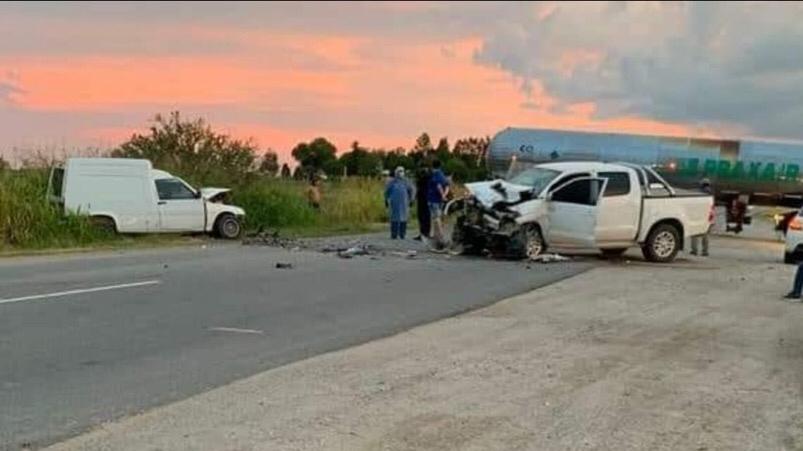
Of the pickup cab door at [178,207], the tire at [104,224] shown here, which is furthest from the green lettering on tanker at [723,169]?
the tire at [104,224]

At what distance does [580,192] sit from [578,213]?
425 mm

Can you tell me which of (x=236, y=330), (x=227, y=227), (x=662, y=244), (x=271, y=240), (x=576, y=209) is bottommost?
(x=271, y=240)

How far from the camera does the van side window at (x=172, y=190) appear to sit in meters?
26.5

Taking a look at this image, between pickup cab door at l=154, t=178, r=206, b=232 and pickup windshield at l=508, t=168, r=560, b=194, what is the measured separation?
8643 mm

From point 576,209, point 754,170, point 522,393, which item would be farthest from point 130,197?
point 754,170

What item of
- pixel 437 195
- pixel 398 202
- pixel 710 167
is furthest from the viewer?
pixel 710 167

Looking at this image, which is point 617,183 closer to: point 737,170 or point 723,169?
point 723,169

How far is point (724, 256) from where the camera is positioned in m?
25.8

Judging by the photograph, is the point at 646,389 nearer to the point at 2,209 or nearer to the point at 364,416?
the point at 364,416

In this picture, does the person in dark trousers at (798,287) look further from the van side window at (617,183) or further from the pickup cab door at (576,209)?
the van side window at (617,183)

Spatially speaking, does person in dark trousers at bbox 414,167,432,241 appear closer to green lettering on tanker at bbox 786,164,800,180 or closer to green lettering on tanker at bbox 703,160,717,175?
green lettering on tanker at bbox 703,160,717,175

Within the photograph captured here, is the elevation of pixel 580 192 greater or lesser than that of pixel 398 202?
greater

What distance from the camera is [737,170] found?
4116cm

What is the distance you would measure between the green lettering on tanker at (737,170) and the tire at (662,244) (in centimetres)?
2019
